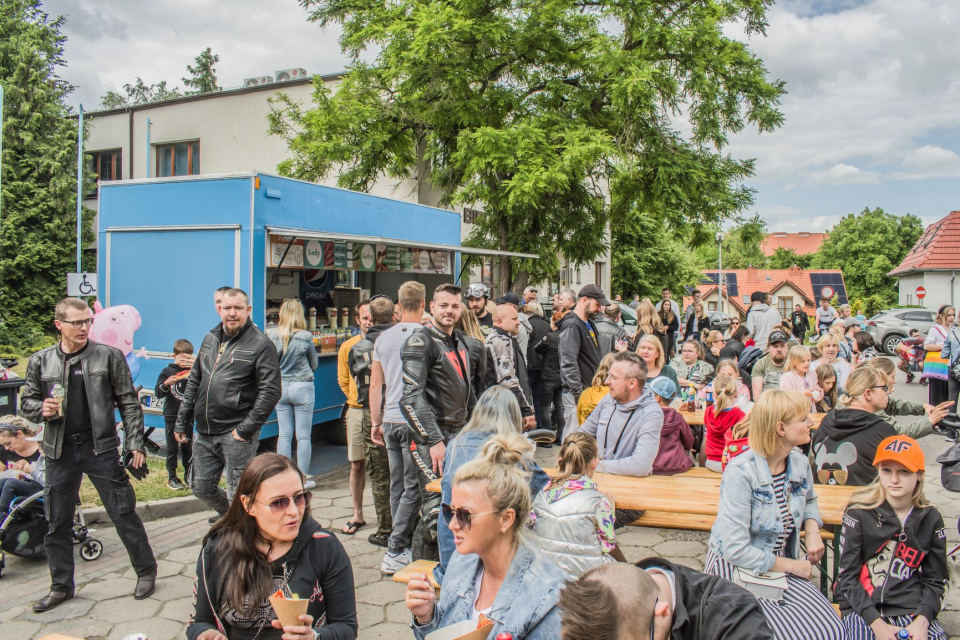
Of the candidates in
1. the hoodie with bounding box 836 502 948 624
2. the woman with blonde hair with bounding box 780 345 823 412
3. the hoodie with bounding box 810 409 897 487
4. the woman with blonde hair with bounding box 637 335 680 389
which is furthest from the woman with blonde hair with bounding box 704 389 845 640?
the woman with blonde hair with bounding box 780 345 823 412

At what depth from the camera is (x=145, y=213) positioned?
7926 mm

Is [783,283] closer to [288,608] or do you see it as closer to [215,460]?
[215,460]

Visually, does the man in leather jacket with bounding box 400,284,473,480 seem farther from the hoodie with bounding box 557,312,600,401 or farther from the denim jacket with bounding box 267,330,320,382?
the hoodie with bounding box 557,312,600,401

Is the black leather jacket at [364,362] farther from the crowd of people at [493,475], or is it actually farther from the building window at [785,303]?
the building window at [785,303]

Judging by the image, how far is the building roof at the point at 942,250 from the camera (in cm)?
3644

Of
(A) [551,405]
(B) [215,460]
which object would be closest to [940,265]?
(A) [551,405]

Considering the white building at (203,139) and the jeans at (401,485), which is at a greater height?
the white building at (203,139)

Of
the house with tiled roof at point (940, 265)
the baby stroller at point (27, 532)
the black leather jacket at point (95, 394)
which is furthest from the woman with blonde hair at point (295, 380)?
the house with tiled roof at point (940, 265)

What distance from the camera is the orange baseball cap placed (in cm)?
341

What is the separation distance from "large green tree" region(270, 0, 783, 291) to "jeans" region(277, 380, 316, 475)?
8.96 metres

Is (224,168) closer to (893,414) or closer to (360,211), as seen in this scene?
(360,211)

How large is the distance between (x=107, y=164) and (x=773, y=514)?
28128 millimetres

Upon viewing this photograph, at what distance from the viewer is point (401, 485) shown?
500 centimetres

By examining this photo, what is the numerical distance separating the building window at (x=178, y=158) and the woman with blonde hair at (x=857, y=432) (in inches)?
902
